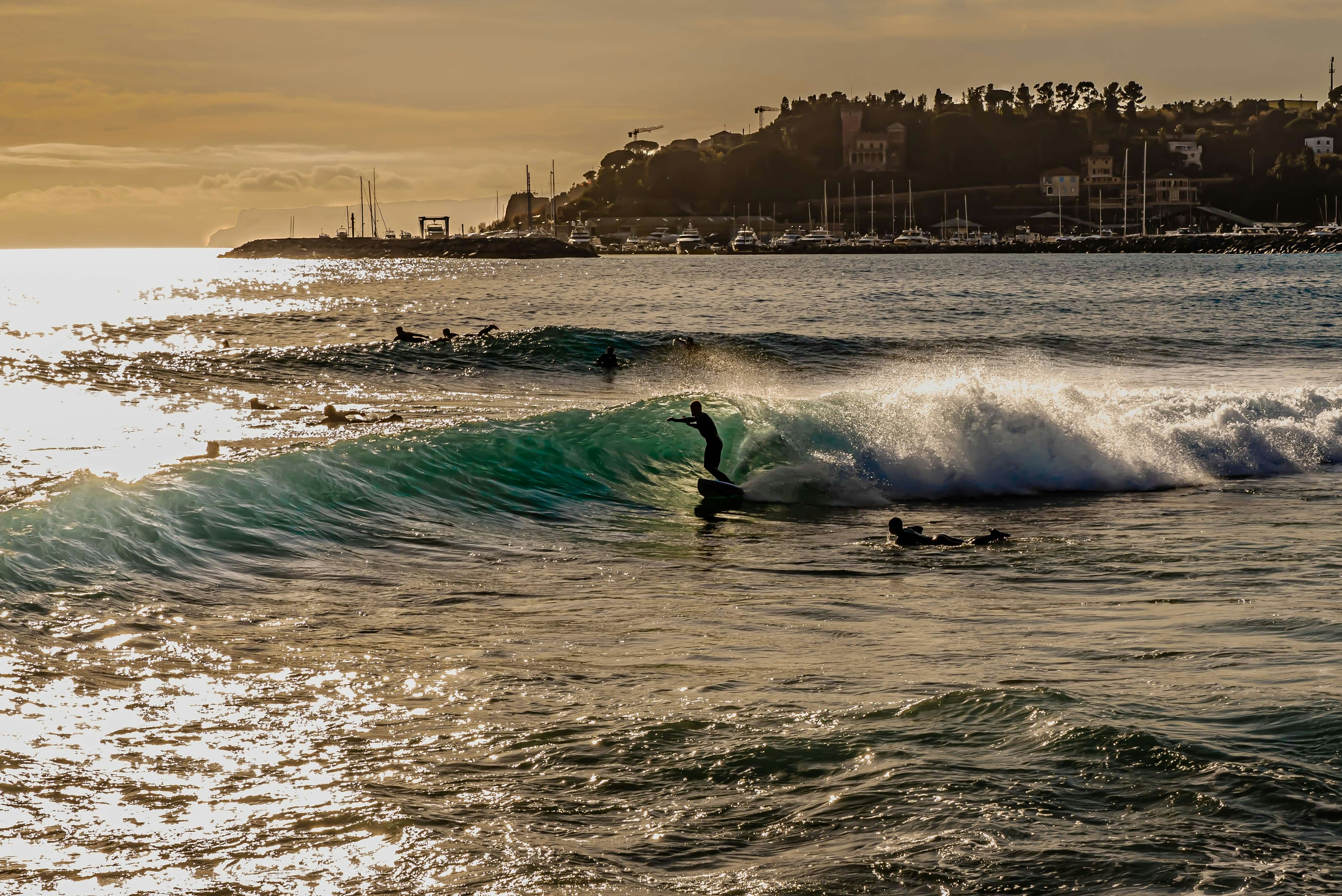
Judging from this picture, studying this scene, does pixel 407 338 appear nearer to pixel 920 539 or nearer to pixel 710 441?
pixel 710 441

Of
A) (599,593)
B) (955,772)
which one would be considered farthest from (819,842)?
(599,593)

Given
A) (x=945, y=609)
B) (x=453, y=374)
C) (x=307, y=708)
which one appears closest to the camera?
(x=307, y=708)

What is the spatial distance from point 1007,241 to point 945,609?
655ft

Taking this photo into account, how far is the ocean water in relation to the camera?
6.48 metres

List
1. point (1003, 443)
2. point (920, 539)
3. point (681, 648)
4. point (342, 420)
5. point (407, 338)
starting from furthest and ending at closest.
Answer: point (407, 338) → point (342, 420) → point (1003, 443) → point (920, 539) → point (681, 648)

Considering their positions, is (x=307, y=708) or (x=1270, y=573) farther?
(x=1270, y=573)

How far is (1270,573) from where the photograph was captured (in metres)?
12.2

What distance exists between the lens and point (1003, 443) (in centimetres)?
2022

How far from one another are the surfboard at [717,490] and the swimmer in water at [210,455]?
24.3ft

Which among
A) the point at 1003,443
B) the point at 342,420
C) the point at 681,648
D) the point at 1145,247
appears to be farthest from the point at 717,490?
the point at 1145,247

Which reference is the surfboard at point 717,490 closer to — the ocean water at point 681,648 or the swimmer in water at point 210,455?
the ocean water at point 681,648

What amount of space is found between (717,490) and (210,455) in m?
8.28

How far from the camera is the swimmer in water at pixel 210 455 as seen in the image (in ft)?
58.3

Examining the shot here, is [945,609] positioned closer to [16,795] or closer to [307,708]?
[307,708]
